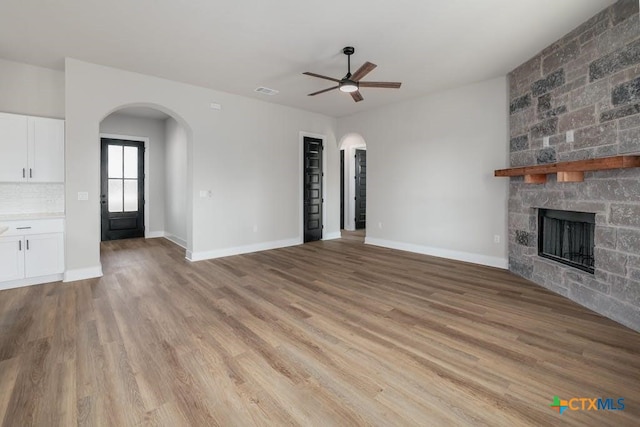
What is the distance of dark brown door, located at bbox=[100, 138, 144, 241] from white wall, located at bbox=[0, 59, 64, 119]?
8.81 ft

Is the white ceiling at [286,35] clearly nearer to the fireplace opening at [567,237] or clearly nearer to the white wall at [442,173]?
the white wall at [442,173]

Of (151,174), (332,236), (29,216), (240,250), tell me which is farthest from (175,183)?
(332,236)

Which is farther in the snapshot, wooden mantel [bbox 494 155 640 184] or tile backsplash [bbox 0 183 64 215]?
tile backsplash [bbox 0 183 64 215]

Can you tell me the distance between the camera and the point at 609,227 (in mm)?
2902

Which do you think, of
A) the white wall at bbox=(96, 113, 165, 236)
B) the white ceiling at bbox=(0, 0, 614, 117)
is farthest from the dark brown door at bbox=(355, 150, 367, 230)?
the white wall at bbox=(96, 113, 165, 236)

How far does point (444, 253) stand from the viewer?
5367 mm

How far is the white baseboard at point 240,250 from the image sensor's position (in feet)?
17.0

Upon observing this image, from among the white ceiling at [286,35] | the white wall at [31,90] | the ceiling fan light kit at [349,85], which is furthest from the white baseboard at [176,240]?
the ceiling fan light kit at [349,85]

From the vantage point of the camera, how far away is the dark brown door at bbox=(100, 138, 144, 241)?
6.97m

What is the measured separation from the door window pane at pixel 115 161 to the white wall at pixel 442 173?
5.72m

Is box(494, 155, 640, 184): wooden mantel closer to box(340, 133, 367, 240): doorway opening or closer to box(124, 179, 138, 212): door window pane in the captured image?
box(340, 133, 367, 240): doorway opening

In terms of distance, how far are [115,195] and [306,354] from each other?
7.01 meters

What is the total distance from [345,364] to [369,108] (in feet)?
18.1

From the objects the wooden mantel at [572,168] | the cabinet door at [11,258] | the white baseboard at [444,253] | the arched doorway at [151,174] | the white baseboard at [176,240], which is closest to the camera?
the wooden mantel at [572,168]
